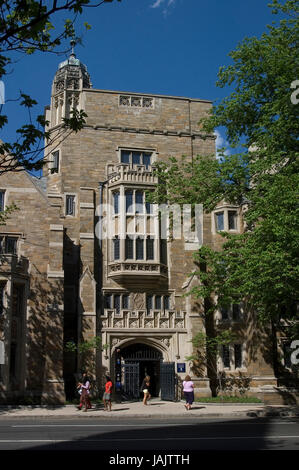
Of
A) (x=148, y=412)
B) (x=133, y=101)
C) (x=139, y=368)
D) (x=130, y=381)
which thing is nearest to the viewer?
(x=148, y=412)

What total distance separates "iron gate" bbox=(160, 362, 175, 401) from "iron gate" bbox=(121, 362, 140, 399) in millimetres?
1304

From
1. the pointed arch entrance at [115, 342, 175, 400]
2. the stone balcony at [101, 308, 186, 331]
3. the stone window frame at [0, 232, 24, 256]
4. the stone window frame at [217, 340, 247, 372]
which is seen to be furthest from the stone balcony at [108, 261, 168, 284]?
the stone window frame at [217, 340, 247, 372]

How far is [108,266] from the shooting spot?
1166 inches

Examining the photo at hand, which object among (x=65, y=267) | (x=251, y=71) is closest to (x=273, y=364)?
(x=65, y=267)

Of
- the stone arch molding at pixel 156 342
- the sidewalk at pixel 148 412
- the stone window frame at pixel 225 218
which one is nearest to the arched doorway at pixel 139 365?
the stone arch molding at pixel 156 342

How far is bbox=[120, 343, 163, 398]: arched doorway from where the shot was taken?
2861cm

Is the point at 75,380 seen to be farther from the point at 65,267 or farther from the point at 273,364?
the point at 273,364

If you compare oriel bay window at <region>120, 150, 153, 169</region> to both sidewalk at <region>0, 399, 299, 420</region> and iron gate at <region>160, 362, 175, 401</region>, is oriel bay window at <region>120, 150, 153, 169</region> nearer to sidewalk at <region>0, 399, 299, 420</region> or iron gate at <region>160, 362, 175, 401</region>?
iron gate at <region>160, 362, 175, 401</region>

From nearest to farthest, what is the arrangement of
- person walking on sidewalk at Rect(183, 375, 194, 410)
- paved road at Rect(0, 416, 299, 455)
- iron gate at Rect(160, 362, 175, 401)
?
paved road at Rect(0, 416, 299, 455) → person walking on sidewalk at Rect(183, 375, 194, 410) → iron gate at Rect(160, 362, 175, 401)

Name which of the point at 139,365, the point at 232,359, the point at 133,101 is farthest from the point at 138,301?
the point at 133,101

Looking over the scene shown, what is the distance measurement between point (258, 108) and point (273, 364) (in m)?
13.2

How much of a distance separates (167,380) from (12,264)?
31.9ft

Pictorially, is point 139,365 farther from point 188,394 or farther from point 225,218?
point 225,218
